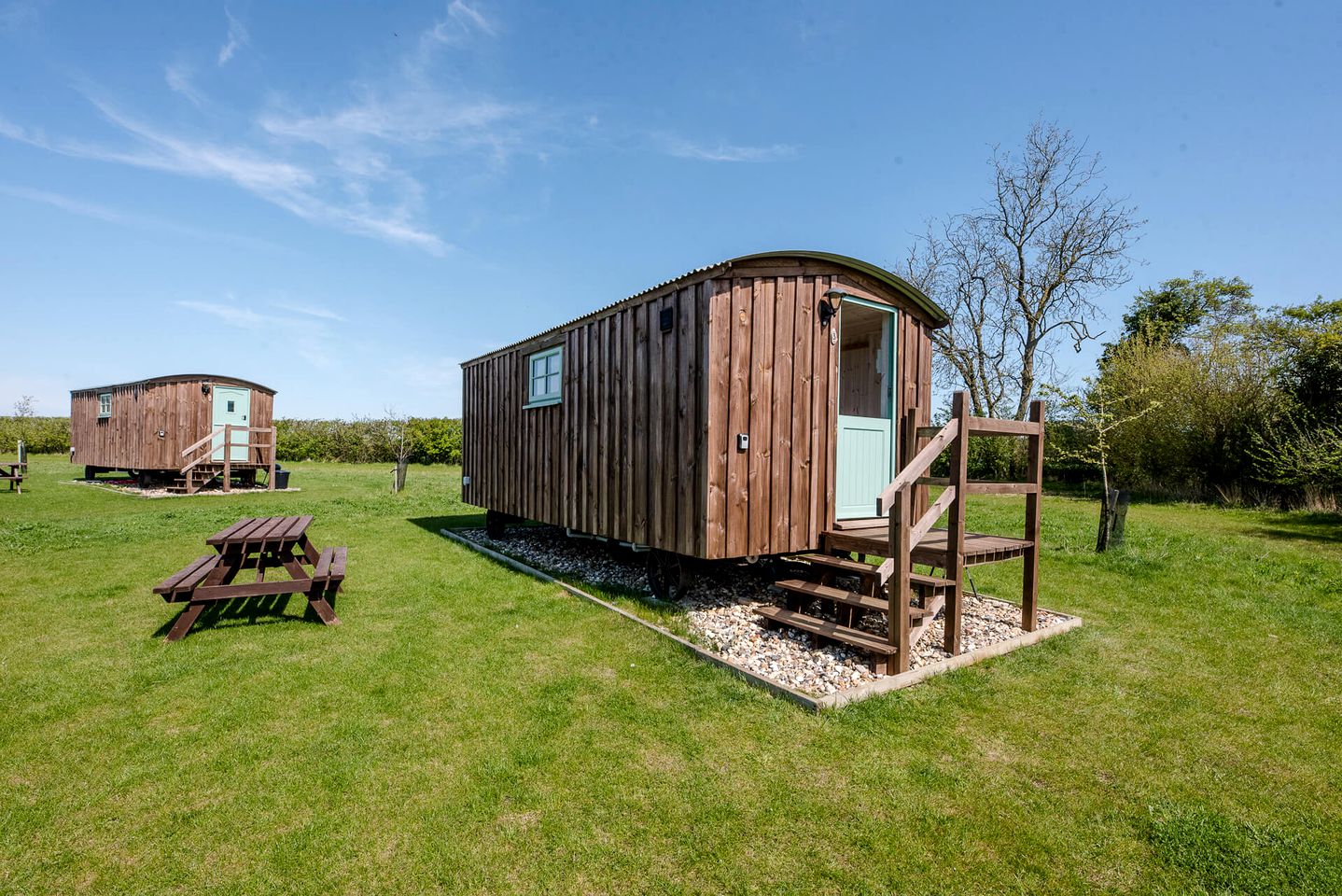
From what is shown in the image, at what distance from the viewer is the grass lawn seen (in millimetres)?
2248

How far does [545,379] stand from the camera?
27.2 ft

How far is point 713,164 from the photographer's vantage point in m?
9.45

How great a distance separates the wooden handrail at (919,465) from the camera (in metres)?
4.05

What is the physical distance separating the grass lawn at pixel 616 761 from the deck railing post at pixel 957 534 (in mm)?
350

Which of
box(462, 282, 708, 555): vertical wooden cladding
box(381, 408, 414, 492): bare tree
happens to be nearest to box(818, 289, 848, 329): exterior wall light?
box(462, 282, 708, 555): vertical wooden cladding

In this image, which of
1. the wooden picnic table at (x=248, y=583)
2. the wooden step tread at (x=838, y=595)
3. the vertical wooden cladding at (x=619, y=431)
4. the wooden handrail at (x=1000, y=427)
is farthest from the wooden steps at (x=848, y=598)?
the wooden picnic table at (x=248, y=583)

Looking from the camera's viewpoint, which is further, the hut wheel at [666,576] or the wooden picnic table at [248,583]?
the hut wheel at [666,576]

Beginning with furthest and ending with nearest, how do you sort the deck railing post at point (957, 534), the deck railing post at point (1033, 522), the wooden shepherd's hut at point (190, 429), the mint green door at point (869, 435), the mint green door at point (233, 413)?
the mint green door at point (233, 413) → the wooden shepherd's hut at point (190, 429) → the mint green door at point (869, 435) → the deck railing post at point (1033, 522) → the deck railing post at point (957, 534)

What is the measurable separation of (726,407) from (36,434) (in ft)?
138

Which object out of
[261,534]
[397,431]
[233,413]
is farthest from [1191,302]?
[233,413]

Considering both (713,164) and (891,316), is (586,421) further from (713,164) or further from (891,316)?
(713,164)

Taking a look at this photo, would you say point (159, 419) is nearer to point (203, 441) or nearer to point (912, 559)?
point (203, 441)

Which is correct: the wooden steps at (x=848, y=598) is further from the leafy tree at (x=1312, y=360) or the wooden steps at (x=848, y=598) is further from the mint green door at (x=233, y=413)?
the mint green door at (x=233, y=413)

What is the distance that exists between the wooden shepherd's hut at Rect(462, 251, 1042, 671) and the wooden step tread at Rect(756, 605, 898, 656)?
2cm
